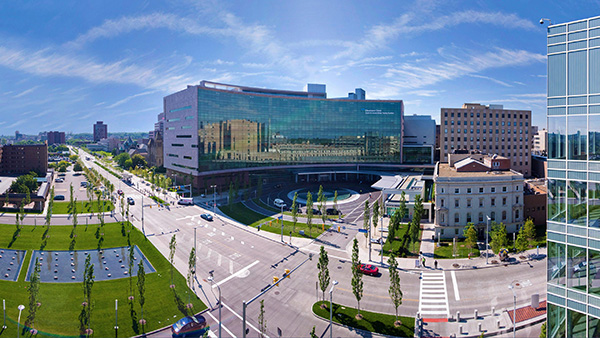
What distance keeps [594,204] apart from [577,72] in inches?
267

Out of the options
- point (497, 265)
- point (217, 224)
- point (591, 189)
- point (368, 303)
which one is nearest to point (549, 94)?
point (591, 189)

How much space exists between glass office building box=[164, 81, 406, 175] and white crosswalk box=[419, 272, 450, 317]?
264ft

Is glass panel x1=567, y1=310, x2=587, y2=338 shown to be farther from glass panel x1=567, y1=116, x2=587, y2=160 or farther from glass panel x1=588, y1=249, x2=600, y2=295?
glass panel x1=567, y1=116, x2=587, y2=160

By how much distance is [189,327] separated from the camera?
3177 cm

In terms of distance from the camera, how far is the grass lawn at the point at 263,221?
64.2 meters

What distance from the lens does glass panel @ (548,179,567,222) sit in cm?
1798

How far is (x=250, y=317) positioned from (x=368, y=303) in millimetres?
12772

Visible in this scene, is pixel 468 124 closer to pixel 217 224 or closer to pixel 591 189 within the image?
pixel 217 224

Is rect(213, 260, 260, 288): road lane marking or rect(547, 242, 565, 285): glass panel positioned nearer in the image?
rect(547, 242, 565, 285): glass panel

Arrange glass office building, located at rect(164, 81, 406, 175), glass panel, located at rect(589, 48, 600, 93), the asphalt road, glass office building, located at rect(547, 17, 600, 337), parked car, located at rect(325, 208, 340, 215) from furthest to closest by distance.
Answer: glass office building, located at rect(164, 81, 406, 175) → parked car, located at rect(325, 208, 340, 215) → the asphalt road → glass office building, located at rect(547, 17, 600, 337) → glass panel, located at rect(589, 48, 600, 93)

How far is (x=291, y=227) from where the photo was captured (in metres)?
67.1

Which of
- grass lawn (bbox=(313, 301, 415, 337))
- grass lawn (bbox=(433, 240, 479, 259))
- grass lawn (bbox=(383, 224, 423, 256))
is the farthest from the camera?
grass lawn (bbox=(383, 224, 423, 256))

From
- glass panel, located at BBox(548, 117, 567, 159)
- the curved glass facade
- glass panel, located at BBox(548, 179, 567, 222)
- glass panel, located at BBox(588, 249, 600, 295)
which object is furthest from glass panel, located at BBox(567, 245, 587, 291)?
the curved glass facade

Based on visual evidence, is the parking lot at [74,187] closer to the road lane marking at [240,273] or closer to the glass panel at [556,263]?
the road lane marking at [240,273]
